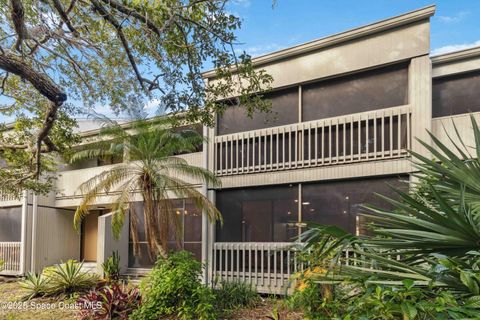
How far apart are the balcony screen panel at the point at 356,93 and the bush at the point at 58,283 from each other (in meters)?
8.31

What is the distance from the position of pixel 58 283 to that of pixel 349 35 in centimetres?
1092

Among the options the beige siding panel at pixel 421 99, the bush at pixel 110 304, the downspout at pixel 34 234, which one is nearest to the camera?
the bush at pixel 110 304

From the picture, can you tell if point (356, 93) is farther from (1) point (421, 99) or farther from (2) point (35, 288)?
(2) point (35, 288)

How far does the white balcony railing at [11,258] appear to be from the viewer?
17094 millimetres

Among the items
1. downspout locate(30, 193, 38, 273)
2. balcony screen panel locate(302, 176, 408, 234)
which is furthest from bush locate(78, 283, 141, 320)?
downspout locate(30, 193, 38, 273)

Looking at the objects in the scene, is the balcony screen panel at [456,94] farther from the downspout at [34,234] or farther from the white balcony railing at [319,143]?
the downspout at [34,234]

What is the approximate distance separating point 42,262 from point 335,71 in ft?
47.3

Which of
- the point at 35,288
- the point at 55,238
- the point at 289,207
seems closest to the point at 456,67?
the point at 289,207

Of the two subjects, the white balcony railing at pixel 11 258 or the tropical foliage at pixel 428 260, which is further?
the white balcony railing at pixel 11 258

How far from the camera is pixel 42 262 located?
1702cm

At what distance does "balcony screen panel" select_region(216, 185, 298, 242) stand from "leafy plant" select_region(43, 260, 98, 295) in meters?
4.31

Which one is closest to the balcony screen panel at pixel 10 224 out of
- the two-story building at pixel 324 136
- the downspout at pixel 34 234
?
the downspout at pixel 34 234

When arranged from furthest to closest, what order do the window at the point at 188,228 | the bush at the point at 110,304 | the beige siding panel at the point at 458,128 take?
the window at the point at 188,228 → the beige siding panel at the point at 458,128 → the bush at the point at 110,304

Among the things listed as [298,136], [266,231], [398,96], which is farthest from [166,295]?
[398,96]
